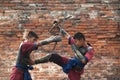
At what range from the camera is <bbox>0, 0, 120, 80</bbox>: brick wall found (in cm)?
991

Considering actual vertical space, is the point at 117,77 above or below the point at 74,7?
below

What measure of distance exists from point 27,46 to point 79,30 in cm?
223

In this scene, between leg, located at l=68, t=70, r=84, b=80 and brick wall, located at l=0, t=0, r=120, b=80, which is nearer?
leg, located at l=68, t=70, r=84, b=80

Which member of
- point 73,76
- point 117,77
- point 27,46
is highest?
point 27,46

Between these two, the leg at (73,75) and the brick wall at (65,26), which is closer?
the leg at (73,75)

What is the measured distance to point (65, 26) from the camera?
10070 mm

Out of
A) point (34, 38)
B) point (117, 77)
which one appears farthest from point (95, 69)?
point (34, 38)

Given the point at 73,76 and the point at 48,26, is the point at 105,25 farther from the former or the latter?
the point at 73,76

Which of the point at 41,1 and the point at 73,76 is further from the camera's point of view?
the point at 41,1

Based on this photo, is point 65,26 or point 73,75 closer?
point 73,75

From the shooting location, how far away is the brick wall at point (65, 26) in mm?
9906

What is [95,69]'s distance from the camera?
9906mm

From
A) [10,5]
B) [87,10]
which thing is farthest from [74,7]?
[10,5]

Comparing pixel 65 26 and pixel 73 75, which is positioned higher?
pixel 65 26
